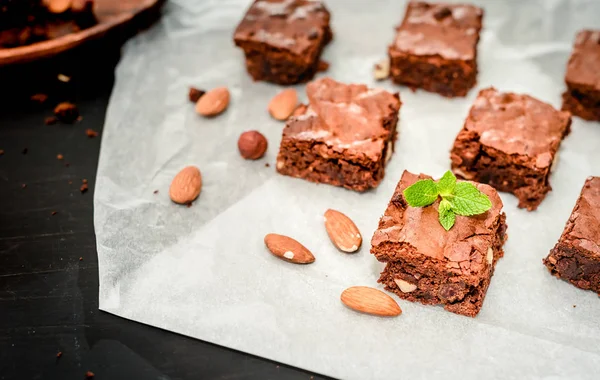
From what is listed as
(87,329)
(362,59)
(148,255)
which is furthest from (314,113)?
(87,329)

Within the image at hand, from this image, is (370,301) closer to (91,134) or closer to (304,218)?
(304,218)

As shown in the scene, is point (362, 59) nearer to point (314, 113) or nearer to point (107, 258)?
point (314, 113)

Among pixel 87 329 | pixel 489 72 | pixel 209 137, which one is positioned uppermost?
pixel 489 72

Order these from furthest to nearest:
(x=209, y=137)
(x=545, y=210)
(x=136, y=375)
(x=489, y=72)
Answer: (x=489, y=72) → (x=209, y=137) → (x=545, y=210) → (x=136, y=375)

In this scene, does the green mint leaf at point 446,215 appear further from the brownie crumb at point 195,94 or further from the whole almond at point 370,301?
the brownie crumb at point 195,94

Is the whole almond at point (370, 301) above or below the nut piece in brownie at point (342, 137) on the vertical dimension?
below

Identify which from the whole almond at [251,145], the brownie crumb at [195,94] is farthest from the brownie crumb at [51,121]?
the whole almond at [251,145]
